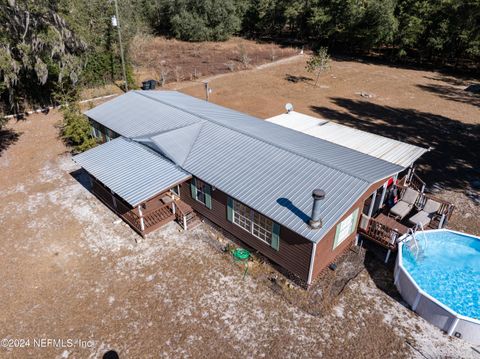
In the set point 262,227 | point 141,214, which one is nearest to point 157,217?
point 141,214

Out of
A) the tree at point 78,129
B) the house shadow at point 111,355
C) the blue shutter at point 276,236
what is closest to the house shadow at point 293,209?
the blue shutter at point 276,236

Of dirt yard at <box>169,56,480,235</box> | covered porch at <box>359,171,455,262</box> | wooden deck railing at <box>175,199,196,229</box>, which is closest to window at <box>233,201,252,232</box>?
wooden deck railing at <box>175,199,196,229</box>

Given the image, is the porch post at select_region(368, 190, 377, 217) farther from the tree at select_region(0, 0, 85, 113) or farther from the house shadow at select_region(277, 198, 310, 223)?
the tree at select_region(0, 0, 85, 113)

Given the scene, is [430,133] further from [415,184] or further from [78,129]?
[78,129]

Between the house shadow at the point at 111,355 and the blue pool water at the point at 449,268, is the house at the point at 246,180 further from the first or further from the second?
the house shadow at the point at 111,355

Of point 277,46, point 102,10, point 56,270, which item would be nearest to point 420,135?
point 56,270
